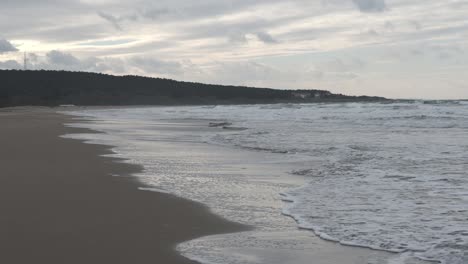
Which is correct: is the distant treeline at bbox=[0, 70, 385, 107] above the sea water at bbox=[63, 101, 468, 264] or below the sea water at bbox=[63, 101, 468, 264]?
above

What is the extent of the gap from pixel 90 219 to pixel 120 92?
10948cm

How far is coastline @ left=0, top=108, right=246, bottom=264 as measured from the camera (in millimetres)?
4477

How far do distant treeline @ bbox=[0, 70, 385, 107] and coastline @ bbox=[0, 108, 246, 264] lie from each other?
8576 centimetres

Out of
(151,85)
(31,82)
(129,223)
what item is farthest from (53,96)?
(129,223)

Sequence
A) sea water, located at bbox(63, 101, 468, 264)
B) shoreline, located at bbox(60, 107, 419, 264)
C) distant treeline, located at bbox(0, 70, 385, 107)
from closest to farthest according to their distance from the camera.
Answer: shoreline, located at bbox(60, 107, 419, 264)
sea water, located at bbox(63, 101, 468, 264)
distant treeline, located at bbox(0, 70, 385, 107)

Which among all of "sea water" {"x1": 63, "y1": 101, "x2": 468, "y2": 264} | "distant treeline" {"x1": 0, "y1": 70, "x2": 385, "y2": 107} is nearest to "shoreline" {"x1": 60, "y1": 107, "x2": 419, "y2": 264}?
"sea water" {"x1": 63, "y1": 101, "x2": 468, "y2": 264}

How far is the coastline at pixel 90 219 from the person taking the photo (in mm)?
4477

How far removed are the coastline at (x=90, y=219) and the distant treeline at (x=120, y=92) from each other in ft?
281

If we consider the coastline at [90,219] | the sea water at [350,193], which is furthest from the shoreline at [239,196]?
the coastline at [90,219]

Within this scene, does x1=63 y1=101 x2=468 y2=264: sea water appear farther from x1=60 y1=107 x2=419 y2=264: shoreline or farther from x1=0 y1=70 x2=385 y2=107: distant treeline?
x1=0 y1=70 x2=385 y2=107: distant treeline

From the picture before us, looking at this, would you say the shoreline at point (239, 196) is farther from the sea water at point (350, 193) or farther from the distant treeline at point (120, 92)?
the distant treeline at point (120, 92)

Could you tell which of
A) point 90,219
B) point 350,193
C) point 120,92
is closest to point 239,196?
point 350,193

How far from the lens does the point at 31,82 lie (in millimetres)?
109250

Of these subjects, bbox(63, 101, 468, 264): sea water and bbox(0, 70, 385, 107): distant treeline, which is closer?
bbox(63, 101, 468, 264): sea water
